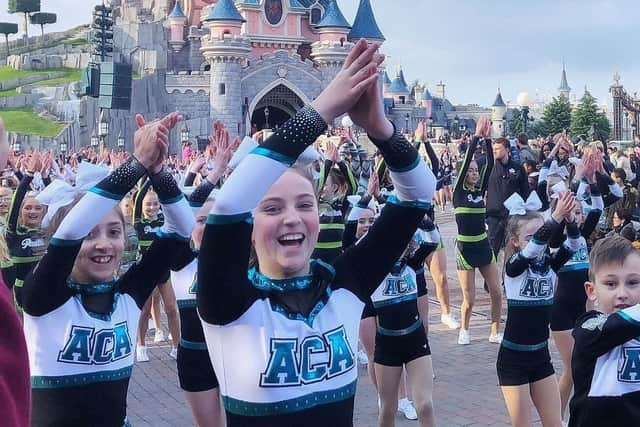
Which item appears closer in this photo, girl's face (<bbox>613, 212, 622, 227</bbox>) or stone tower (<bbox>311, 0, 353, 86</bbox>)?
girl's face (<bbox>613, 212, 622, 227</bbox>)

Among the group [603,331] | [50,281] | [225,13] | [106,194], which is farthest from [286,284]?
[225,13]

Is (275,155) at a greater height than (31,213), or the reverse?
(275,155)

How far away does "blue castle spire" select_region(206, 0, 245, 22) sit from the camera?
46500 mm

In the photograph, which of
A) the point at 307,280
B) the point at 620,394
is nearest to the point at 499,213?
the point at 620,394

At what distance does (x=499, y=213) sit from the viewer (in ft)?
33.5

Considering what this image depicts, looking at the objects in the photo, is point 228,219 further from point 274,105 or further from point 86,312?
point 274,105

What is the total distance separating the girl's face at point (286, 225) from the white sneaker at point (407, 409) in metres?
3.86

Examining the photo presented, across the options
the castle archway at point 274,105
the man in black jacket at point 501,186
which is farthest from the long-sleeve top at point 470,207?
the castle archway at point 274,105

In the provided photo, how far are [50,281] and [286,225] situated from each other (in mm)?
1304

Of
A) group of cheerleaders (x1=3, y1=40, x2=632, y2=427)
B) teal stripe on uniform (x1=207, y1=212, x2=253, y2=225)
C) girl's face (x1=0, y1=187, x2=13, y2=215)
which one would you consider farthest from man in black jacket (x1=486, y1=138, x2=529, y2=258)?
teal stripe on uniform (x1=207, y1=212, x2=253, y2=225)

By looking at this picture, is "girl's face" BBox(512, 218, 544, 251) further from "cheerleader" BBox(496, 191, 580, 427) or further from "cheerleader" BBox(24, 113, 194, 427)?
"cheerleader" BBox(24, 113, 194, 427)

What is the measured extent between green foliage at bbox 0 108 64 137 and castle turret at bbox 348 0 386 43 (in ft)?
70.0

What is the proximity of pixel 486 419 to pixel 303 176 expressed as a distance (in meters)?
4.02

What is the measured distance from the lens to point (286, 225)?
231 centimetres
